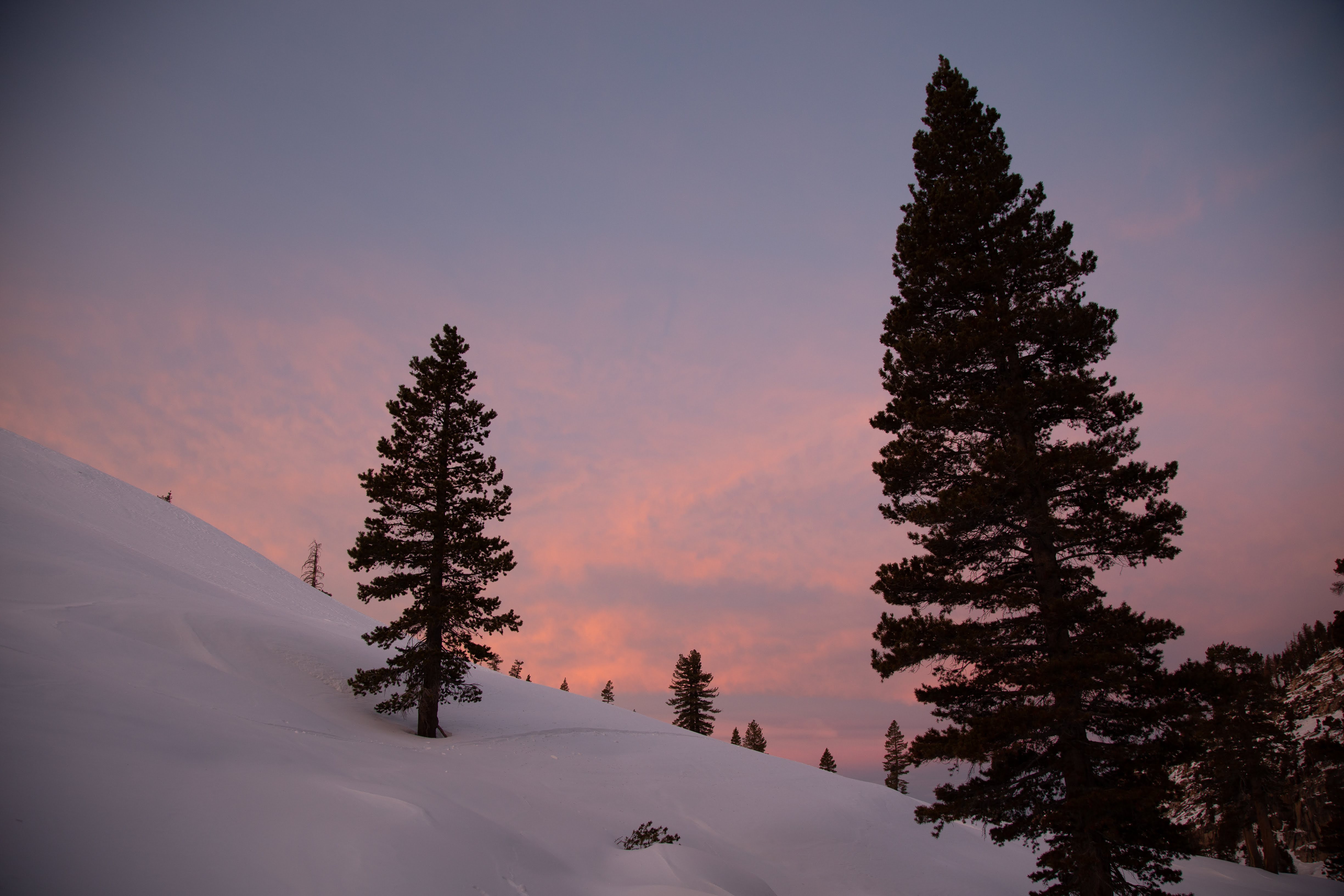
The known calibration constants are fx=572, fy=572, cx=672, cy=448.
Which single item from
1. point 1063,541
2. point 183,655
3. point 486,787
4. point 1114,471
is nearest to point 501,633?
point 486,787

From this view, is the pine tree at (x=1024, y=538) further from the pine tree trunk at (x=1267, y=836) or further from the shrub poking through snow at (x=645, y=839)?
the pine tree trunk at (x=1267, y=836)

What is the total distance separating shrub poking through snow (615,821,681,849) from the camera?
1318 cm

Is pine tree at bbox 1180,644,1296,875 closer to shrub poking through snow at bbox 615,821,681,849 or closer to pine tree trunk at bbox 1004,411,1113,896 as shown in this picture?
pine tree trunk at bbox 1004,411,1113,896

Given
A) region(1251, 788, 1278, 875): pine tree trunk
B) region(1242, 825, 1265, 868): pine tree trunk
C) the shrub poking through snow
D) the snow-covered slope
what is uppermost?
the snow-covered slope

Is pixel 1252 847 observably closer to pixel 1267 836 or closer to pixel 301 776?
pixel 1267 836

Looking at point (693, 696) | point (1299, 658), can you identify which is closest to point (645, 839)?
point (693, 696)

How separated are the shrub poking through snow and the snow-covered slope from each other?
1.69 feet

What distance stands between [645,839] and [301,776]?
801 cm

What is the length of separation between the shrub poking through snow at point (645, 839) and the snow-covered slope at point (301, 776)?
1.69 feet

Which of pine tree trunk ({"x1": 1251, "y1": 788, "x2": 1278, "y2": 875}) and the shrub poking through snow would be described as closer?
the shrub poking through snow

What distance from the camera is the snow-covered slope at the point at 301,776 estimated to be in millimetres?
6074

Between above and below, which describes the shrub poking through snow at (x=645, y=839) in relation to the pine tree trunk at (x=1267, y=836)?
above

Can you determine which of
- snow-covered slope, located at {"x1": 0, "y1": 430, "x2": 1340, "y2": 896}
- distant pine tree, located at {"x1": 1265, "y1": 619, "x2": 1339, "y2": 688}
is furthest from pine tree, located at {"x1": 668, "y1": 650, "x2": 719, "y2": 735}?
distant pine tree, located at {"x1": 1265, "y1": 619, "x2": 1339, "y2": 688}

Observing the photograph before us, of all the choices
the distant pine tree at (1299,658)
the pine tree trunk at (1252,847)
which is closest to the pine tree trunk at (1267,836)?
the pine tree trunk at (1252,847)
